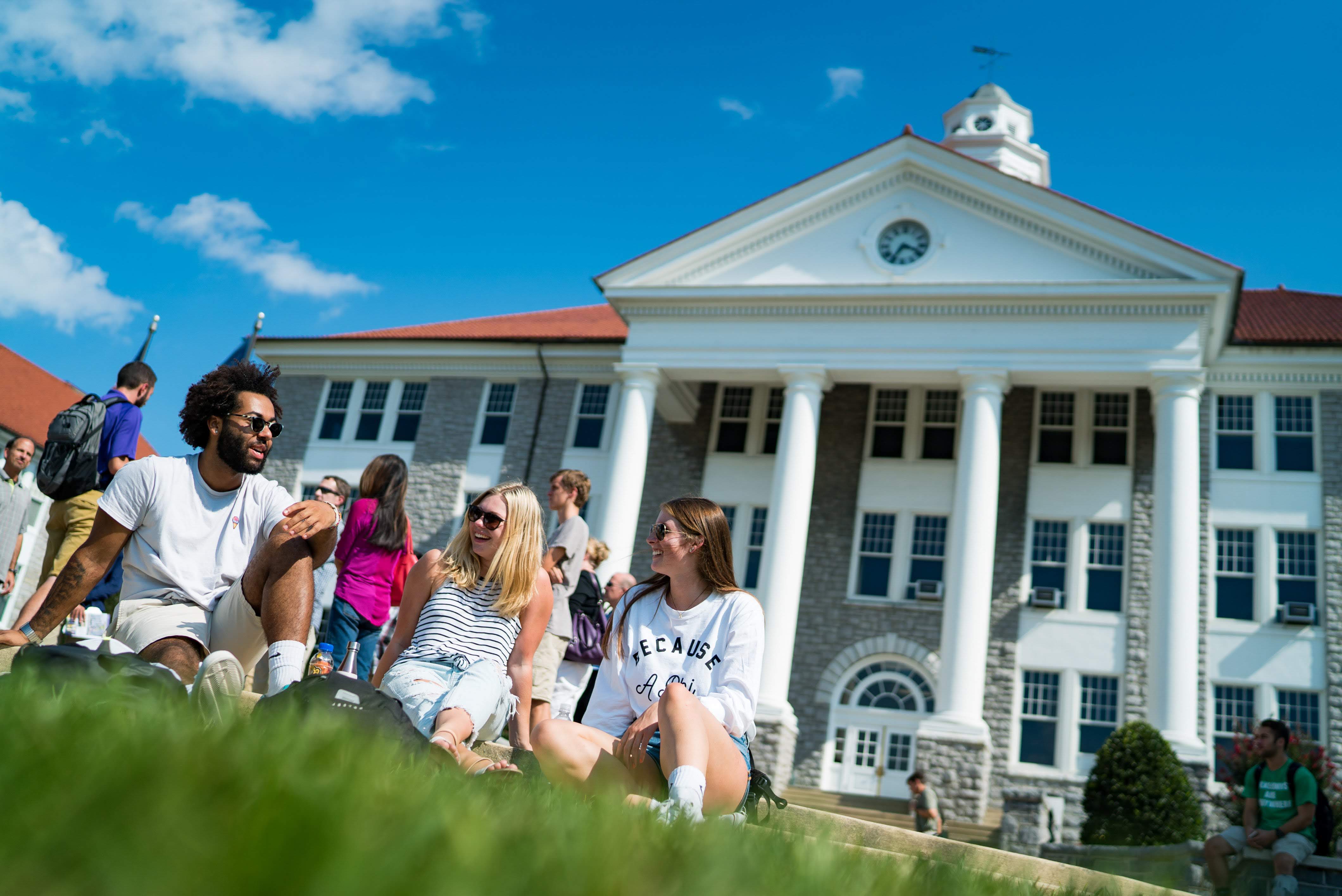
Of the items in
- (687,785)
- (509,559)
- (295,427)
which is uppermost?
(295,427)

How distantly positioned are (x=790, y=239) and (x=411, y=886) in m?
22.5

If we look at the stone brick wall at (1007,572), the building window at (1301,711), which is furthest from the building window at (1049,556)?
the building window at (1301,711)

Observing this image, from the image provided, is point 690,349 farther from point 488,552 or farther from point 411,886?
point 411,886

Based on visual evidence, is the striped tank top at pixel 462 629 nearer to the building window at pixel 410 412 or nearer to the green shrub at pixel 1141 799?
the green shrub at pixel 1141 799

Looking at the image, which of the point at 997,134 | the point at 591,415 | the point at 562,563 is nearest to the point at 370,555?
the point at 562,563

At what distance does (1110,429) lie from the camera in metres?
21.9

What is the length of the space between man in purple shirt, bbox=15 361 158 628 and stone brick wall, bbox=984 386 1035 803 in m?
16.8

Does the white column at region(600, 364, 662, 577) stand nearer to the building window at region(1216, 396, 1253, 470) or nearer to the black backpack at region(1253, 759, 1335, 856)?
the building window at region(1216, 396, 1253, 470)

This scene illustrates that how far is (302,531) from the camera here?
4184 mm

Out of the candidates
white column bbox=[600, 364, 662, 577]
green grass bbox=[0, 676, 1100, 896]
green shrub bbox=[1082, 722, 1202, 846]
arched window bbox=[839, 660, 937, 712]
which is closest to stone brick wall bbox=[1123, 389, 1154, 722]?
green shrub bbox=[1082, 722, 1202, 846]

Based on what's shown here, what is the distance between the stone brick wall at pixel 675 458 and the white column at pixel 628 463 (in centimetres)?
171

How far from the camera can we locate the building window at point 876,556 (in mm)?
22422

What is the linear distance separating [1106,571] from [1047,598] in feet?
4.28

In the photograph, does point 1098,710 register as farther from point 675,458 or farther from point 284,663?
point 284,663
